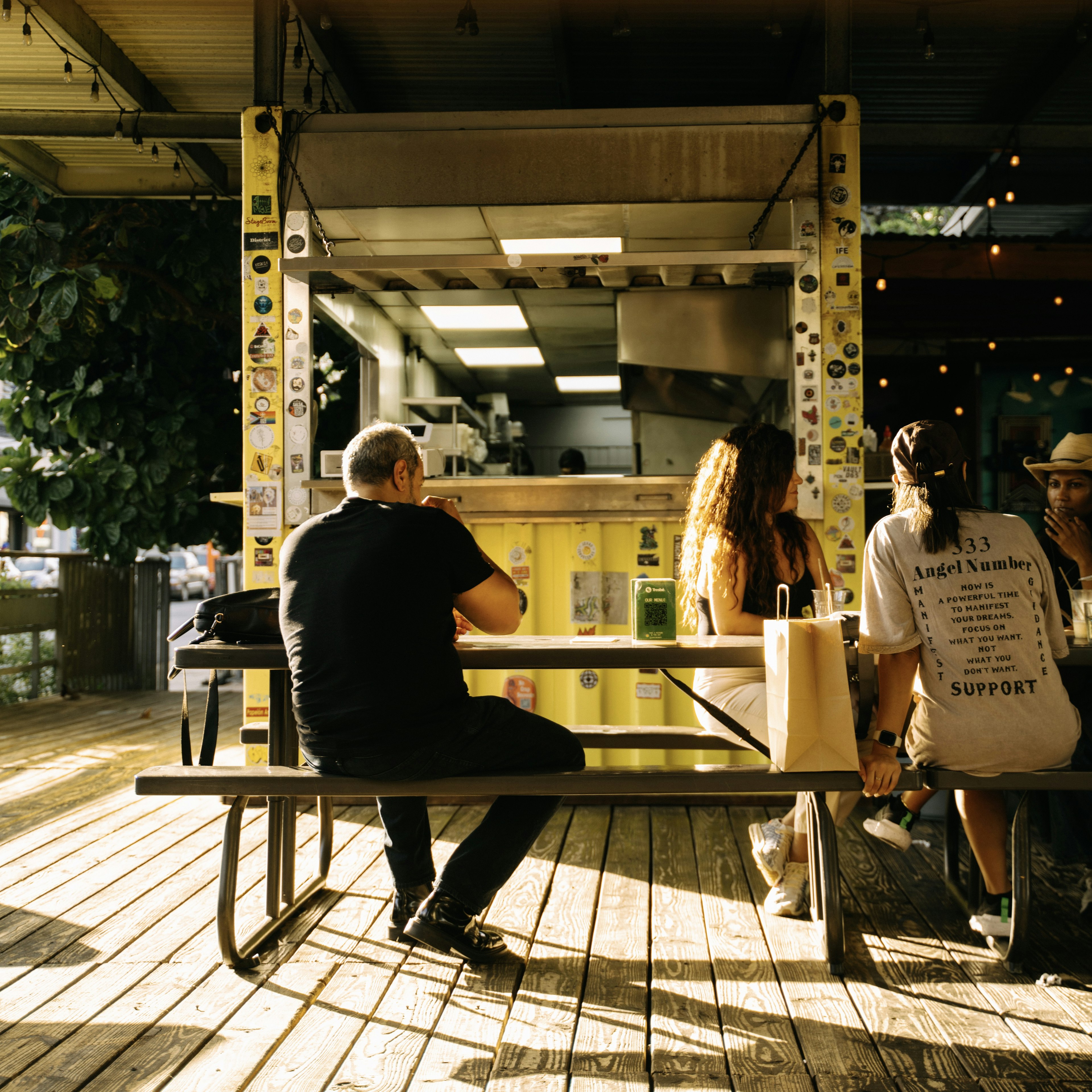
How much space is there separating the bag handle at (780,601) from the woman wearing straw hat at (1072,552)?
1114 millimetres

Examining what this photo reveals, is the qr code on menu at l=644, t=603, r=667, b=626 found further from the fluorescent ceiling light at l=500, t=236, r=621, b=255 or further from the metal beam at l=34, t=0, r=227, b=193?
the metal beam at l=34, t=0, r=227, b=193

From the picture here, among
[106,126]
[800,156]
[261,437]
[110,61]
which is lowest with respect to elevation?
[261,437]

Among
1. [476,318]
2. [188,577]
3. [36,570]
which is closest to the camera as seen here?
[476,318]

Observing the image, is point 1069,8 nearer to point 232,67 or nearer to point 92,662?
point 232,67

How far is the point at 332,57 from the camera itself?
16.6 ft

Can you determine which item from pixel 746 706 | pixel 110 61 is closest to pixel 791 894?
pixel 746 706

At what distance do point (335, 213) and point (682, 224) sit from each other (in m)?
2.01

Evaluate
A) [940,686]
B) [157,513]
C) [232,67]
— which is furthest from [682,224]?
[157,513]

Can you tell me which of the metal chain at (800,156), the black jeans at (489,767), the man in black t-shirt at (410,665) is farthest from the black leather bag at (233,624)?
the metal chain at (800,156)

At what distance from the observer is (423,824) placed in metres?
3.02

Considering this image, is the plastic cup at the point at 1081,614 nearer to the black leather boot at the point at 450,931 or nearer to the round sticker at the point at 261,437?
the black leather boot at the point at 450,931

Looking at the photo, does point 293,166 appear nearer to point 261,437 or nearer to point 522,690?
point 261,437

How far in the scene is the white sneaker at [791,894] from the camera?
301 cm

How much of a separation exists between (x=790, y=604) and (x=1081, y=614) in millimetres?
851
